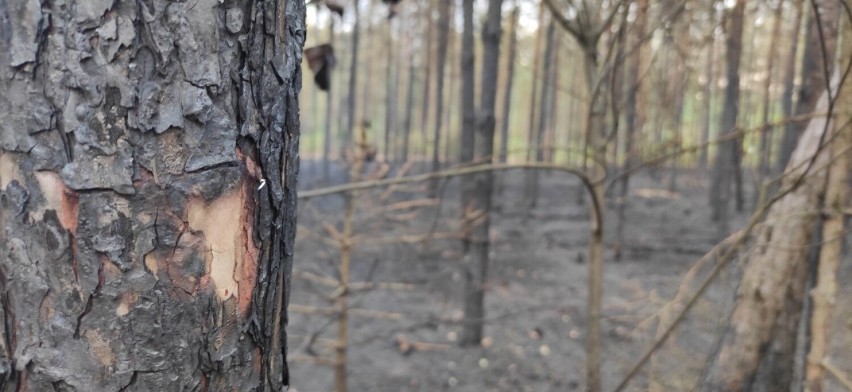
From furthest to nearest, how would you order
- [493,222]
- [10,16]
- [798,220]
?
[493,222], [798,220], [10,16]

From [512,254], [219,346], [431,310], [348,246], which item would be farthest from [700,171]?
[219,346]

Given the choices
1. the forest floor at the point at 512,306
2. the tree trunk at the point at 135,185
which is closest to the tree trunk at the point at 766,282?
the forest floor at the point at 512,306

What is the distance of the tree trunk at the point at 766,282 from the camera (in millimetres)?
2688

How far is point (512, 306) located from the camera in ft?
24.9

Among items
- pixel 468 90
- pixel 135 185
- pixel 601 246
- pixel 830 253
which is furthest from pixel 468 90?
pixel 135 185

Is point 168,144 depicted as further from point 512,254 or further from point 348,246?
point 512,254

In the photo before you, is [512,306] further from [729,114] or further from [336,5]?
[336,5]

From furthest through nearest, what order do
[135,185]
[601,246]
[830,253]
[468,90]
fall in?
[468,90]
[601,246]
[830,253]
[135,185]

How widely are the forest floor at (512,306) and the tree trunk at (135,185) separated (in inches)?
80.9

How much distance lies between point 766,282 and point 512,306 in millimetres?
4868

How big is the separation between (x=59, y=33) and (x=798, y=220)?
289 centimetres

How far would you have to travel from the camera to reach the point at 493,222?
12.6 m

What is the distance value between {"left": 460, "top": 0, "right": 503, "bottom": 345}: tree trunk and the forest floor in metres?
0.28

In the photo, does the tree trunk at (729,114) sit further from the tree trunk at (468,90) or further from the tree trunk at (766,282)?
the tree trunk at (766,282)
